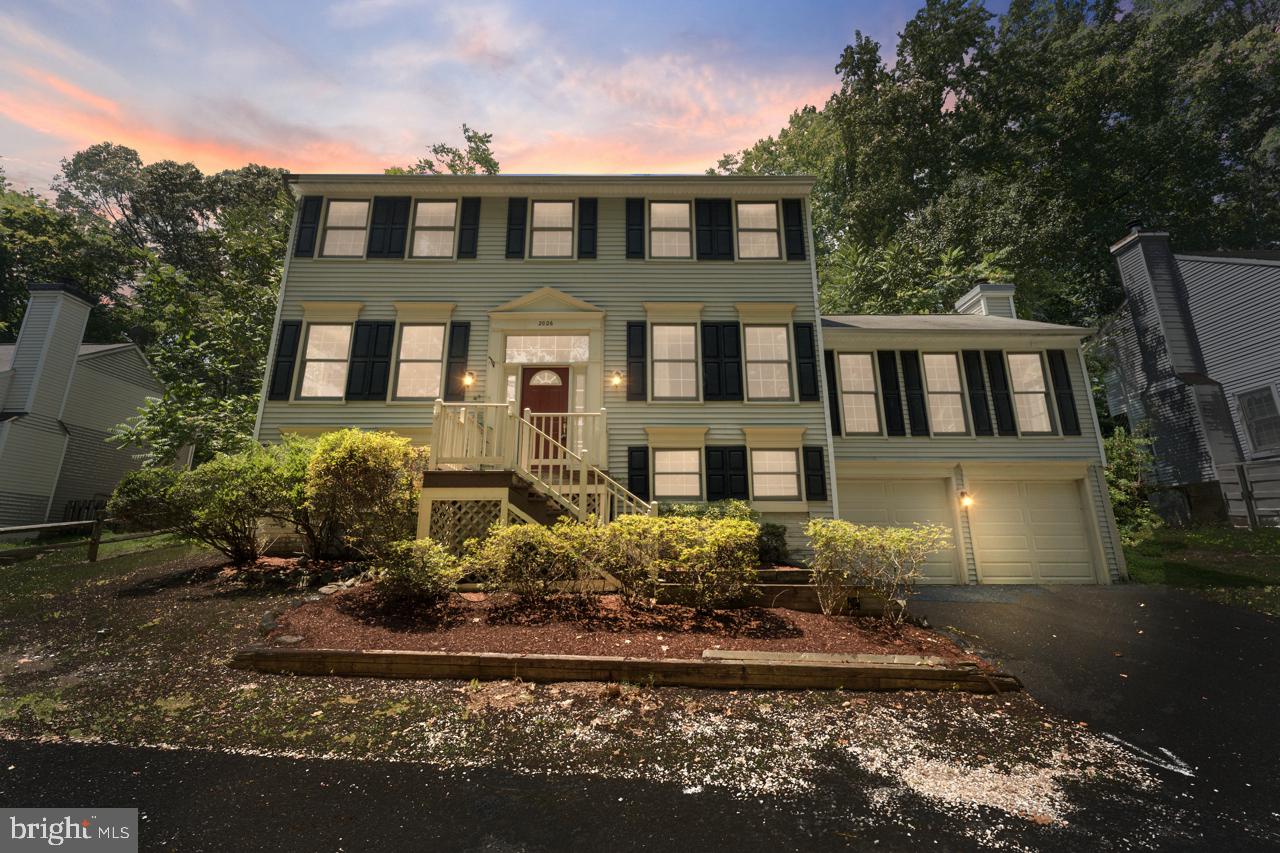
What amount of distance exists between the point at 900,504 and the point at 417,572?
10999 mm

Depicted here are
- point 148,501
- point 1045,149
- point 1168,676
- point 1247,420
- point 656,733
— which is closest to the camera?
point 656,733

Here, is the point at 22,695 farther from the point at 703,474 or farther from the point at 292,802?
the point at 703,474

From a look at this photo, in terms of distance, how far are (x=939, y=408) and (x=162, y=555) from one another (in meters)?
18.0

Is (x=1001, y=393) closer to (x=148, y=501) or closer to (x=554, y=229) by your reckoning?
(x=554, y=229)

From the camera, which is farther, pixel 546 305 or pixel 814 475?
pixel 546 305

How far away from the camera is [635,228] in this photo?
1274 centimetres

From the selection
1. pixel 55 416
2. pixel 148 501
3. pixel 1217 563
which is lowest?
pixel 1217 563

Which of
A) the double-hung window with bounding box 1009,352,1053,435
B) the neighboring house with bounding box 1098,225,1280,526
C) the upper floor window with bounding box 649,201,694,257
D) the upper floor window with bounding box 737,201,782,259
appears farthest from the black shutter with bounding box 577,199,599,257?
the neighboring house with bounding box 1098,225,1280,526

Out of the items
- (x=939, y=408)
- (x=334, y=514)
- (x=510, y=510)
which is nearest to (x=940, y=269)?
(x=939, y=408)

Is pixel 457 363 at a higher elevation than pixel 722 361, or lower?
lower

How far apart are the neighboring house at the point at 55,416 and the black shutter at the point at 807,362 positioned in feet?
69.1

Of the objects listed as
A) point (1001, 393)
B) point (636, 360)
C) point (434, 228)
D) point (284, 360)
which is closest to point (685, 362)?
point (636, 360)

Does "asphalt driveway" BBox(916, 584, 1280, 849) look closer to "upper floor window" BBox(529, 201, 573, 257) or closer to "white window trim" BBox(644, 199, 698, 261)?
"white window trim" BBox(644, 199, 698, 261)

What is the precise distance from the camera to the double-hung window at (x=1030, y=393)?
12492 millimetres
